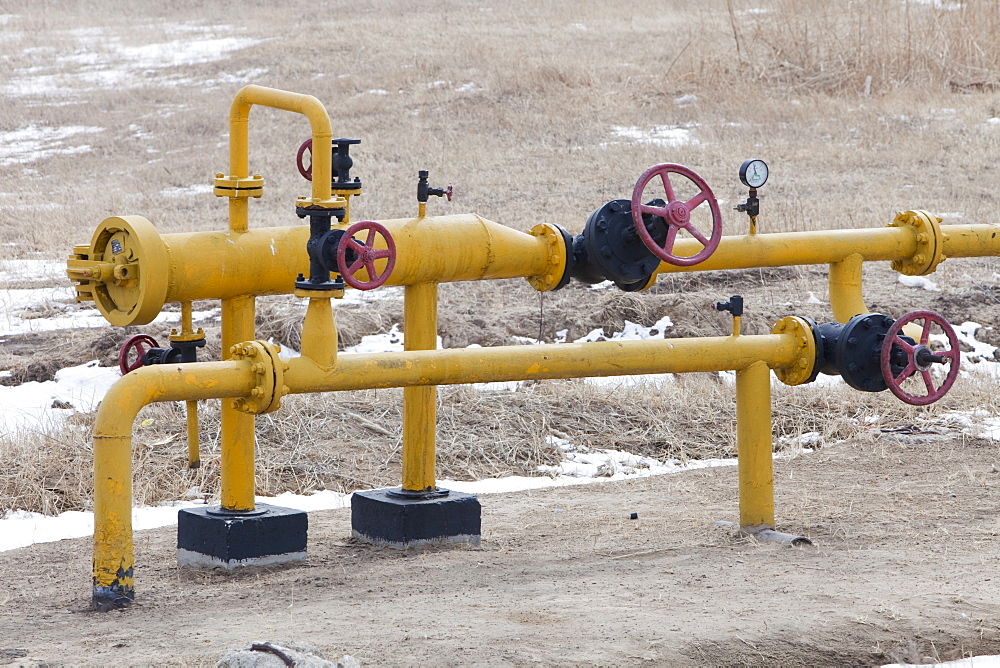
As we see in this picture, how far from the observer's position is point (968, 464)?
225 inches

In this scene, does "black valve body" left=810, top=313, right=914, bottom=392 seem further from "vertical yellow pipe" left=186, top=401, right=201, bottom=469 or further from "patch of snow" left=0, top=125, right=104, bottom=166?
"patch of snow" left=0, top=125, right=104, bottom=166

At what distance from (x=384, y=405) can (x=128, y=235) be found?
2686mm

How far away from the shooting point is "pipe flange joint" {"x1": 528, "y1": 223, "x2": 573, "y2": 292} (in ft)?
14.8

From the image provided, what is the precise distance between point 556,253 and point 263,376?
4.10 feet

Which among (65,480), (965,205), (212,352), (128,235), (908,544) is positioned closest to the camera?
(128,235)

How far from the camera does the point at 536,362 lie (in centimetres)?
412

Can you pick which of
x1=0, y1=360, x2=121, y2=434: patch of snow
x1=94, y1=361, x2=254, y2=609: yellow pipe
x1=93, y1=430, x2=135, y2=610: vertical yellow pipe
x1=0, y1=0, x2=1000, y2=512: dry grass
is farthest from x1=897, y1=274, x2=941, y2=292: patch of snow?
x1=93, y1=430, x2=135, y2=610: vertical yellow pipe

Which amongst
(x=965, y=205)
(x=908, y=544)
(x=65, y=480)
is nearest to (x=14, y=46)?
(x=965, y=205)

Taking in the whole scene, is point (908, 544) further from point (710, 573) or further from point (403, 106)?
point (403, 106)

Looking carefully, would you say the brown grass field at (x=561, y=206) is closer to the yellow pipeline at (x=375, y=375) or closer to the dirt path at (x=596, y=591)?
the dirt path at (x=596, y=591)

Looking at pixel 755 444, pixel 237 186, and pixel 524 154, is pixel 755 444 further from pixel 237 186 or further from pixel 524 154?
pixel 524 154

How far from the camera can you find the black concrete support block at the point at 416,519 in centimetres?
459

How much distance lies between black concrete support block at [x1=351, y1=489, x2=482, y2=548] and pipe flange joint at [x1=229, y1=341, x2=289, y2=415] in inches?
37.3

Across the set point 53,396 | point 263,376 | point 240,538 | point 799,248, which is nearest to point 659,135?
point 53,396
